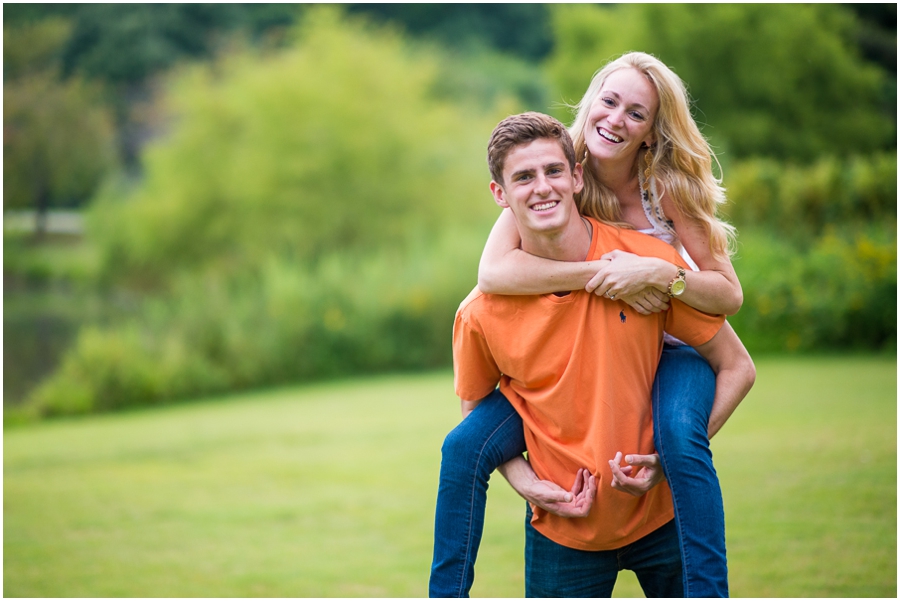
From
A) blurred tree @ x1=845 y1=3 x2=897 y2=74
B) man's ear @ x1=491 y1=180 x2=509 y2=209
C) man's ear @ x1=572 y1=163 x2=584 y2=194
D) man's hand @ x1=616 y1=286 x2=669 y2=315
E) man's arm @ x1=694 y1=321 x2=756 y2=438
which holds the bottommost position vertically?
man's arm @ x1=694 y1=321 x2=756 y2=438

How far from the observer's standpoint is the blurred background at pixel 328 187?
11.5 m

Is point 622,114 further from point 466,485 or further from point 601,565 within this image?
point 601,565

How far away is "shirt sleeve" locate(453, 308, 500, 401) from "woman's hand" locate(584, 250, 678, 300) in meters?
0.32

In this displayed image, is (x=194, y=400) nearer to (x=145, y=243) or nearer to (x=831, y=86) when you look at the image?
(x=145, y=243)

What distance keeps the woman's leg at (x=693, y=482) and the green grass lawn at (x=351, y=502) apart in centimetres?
208

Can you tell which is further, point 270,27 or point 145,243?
point 270,27

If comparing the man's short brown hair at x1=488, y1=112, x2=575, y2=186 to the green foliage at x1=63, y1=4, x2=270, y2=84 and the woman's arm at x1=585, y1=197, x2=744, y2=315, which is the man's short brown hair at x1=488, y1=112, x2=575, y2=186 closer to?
the woman's arm at x1=585, y1=197, x2=744, y2=315

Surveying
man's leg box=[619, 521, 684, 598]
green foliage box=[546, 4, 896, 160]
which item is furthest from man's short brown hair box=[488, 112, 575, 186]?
green foliage box=[546, 4, 896, 160]

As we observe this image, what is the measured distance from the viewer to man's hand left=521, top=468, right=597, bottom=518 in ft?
6.77

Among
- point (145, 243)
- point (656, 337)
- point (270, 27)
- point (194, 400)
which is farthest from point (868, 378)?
point (270, 27)

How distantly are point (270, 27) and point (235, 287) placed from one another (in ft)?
49.6

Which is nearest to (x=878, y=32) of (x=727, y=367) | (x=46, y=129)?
→ (x=46, y=129)

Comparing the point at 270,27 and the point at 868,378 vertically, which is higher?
the point at 270,27

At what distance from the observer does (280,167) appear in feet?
56.4
